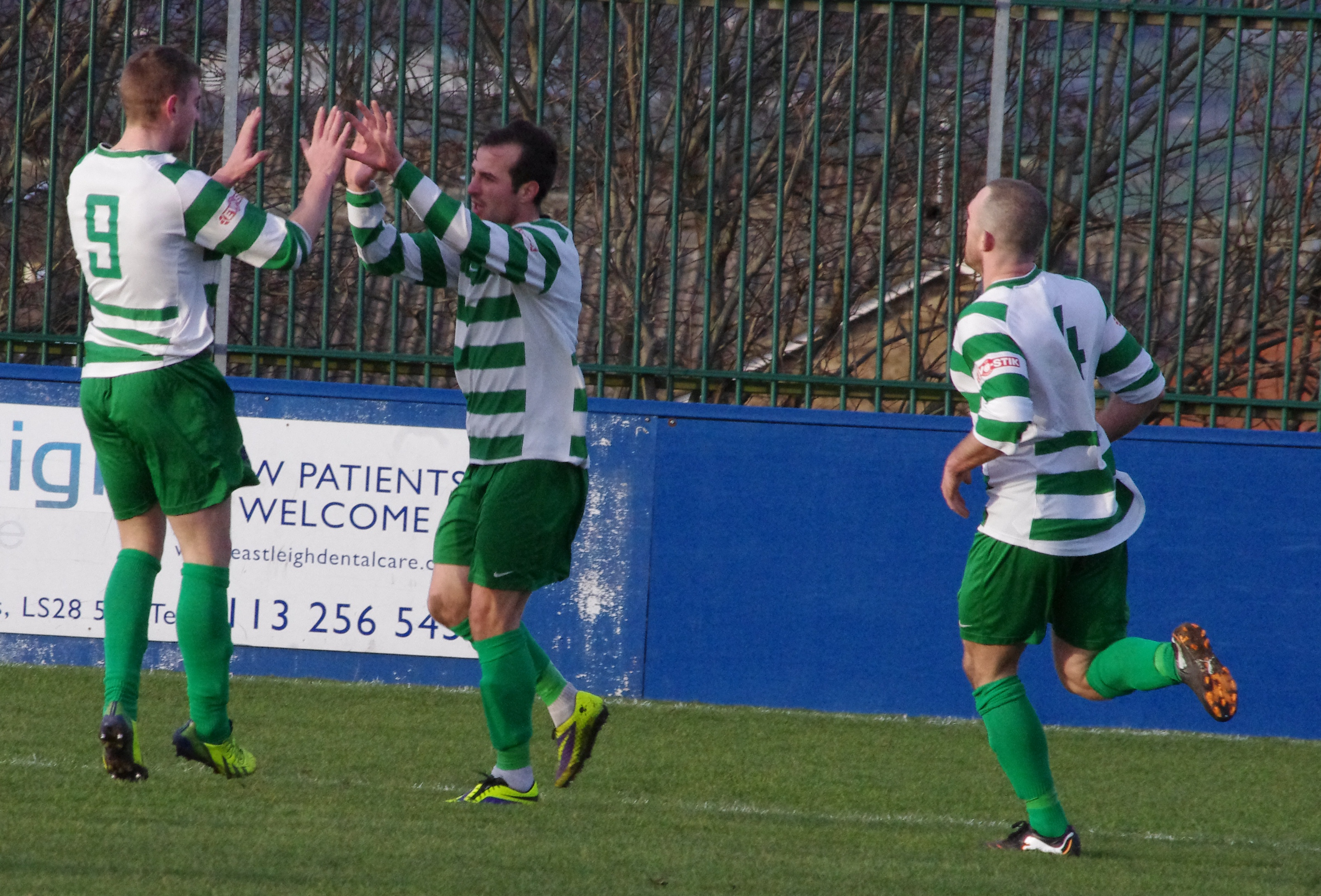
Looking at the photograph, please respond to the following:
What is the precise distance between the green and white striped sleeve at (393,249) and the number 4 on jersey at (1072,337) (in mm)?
1605

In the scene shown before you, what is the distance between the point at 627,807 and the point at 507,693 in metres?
0.51

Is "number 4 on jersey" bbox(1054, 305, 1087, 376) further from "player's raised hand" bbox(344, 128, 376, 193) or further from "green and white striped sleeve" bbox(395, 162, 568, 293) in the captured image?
"player's raised hand" bbox(344, 128, 376, 193)

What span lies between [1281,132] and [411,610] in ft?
14.2

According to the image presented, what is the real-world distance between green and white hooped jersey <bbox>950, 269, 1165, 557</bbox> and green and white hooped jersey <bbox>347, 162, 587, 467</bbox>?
1.06m

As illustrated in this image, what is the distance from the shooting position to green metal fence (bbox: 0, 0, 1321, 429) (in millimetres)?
7430

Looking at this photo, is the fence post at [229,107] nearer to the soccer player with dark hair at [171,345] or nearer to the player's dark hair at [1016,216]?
the soccer player with dark hair at [171,345]

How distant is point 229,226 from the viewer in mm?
4477

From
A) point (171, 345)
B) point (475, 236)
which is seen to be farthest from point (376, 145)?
point (171, 345)

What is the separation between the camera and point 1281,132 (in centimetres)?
770

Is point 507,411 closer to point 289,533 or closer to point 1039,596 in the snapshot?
point 1039,596

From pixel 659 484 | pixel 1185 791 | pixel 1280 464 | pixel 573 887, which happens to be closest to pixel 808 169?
pixel 659 484

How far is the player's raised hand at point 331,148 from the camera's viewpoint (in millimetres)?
4559

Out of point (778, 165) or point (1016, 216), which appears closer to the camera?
point (1016, 216)

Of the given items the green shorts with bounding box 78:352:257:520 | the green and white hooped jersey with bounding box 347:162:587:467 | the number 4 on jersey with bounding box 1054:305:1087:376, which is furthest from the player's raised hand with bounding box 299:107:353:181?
the number 4 on jersey with bounding box 1054:305:1087:376
